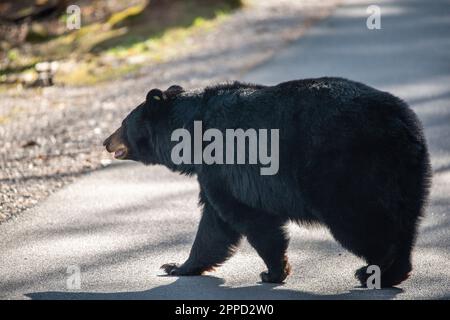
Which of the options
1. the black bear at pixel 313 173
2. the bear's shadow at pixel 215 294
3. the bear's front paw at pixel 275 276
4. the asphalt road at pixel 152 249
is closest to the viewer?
the black bear at pixel 313 173

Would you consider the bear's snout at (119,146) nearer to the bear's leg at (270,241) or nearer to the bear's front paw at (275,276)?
the bear's leg at (270,241)

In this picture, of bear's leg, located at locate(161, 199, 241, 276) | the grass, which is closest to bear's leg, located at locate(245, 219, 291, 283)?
bear's leg, located at locate(161, 199, 241, 276)

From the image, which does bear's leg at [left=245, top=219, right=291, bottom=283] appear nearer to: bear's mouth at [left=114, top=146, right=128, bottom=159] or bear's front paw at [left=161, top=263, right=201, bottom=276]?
bear's front paw at [left=161, top=263, right=201, bottom=276]

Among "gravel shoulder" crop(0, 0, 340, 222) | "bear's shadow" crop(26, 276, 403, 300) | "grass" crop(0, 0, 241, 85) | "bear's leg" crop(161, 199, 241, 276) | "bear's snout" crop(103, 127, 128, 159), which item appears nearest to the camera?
"bear's shadow" crop(26, 276, 403, 300)

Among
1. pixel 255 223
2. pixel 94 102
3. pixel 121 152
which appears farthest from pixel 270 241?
pixel 94 102

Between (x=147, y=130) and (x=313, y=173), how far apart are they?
1.86m

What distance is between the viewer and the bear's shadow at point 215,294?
645 cm

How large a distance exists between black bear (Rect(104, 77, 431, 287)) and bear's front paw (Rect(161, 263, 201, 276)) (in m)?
0.01

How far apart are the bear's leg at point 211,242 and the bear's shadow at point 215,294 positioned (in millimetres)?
314

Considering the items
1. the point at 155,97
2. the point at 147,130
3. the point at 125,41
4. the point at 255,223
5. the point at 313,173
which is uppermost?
the point at 125,41

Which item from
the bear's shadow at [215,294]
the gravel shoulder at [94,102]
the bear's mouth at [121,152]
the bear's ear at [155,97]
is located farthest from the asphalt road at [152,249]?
the bear's ear at [155,97]

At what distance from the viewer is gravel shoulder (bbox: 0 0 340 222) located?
10.6m

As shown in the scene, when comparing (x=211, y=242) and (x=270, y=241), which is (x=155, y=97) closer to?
(x=211, y=242)

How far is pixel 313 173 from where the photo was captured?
244 inches
